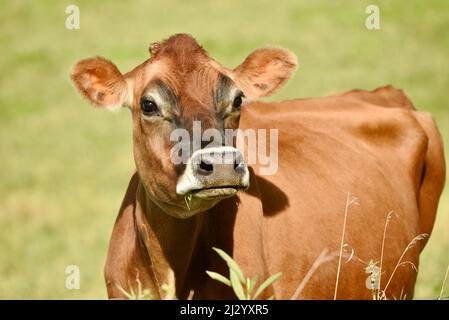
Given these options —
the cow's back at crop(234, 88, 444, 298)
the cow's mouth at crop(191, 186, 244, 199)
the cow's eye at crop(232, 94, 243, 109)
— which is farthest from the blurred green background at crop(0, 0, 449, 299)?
the cow's mouth at crop(191, 186, 244, 199)

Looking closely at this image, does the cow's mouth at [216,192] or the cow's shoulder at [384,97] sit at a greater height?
the cow's shoulder at [384,97]

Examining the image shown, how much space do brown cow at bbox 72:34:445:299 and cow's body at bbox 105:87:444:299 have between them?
11 mm

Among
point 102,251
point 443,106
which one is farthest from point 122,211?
point 443,106

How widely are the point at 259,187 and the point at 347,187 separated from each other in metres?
1.16

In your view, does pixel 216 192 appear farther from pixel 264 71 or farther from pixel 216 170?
pixel 264 71

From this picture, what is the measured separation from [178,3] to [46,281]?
23097 millimetres

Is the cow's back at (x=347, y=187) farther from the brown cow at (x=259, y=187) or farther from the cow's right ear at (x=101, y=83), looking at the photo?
the cow's right ear at (x=101, y=83)

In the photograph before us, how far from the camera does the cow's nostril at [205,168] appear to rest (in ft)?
17.8

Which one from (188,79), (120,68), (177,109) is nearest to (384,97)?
(188,79)

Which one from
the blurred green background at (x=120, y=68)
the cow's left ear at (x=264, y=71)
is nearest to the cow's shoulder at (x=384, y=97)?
the blurred green background at (x=120, y=68)

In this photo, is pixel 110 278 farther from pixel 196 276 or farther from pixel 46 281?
pixel 46 281

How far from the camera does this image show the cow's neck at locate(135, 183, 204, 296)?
20.7 ft

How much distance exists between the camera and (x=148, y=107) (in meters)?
6.23

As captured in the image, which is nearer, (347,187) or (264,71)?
(264,71)
